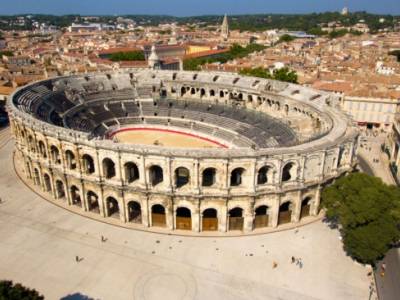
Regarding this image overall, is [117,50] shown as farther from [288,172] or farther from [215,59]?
Answer: [288,172]

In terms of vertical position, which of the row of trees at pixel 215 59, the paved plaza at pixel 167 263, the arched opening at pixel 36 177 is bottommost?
the paved plaza at pixel 167 263

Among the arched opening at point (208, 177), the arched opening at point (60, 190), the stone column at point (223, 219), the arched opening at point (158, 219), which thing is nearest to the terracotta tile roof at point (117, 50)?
the arched opening at point (60, 190)

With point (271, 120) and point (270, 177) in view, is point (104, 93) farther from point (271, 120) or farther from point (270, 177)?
point (270, 177)

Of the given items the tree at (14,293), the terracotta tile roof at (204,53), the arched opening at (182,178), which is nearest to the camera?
→ the tree at (14,293)

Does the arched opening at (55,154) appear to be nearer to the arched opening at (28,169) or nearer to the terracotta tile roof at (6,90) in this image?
the arched opening at (28,169)

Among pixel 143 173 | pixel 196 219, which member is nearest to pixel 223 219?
pixel 196 219

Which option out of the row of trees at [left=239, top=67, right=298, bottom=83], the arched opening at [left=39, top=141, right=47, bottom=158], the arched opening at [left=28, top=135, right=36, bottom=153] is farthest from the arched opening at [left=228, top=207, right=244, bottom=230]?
the row of trees at [left=239, top=67, right=298, bottom=83]
